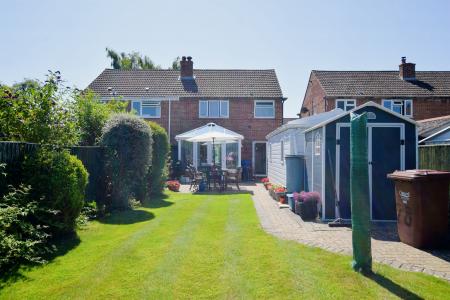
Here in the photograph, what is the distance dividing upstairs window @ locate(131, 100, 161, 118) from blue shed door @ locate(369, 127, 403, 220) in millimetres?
16982

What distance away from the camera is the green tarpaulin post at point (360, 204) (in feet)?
16.4

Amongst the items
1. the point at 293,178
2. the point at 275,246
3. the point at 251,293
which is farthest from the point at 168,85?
the point at 251,293

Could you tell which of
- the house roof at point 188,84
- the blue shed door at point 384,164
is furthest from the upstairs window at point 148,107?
the blue shed door at point 384,164

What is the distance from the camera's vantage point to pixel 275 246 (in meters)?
6.27

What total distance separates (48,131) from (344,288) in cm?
646

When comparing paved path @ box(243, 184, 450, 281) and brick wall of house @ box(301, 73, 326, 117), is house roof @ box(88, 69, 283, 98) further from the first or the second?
paved path @ box(243, 184, 450, 281)

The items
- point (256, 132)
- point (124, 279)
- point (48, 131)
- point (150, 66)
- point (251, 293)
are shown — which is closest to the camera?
point (251, 293)

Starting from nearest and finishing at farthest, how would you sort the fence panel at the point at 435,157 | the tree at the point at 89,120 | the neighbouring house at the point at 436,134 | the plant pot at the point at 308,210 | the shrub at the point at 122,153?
the fence panel at the point at 435,157
the plant pot at the point at 308,210
the shrub at the point at 122,153
the tree at the point at 89,120
the neighbouring house at the point at 436,134

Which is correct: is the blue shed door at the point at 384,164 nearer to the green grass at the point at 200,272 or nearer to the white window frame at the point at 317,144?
the white window frame at the point at 317,144

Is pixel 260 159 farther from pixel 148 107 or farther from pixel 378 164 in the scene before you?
pixel 378 164

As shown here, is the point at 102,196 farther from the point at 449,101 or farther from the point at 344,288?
the point at 449,101

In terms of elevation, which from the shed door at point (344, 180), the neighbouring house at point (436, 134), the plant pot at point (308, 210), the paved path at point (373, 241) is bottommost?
the paved path at point (373, 241)

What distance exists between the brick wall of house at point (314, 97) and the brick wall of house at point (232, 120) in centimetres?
447

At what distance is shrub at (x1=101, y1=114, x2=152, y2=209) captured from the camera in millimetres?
9875
